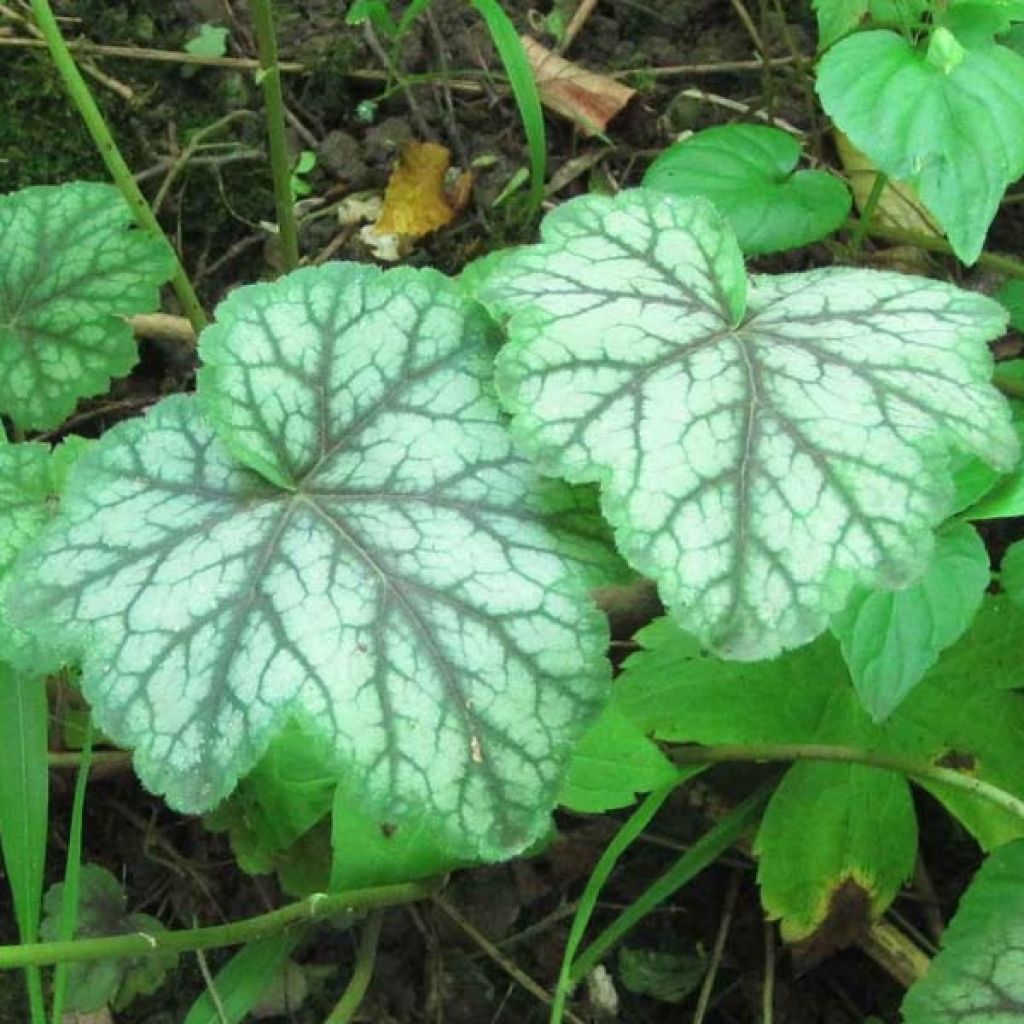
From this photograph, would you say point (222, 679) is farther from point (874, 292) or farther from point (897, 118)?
point (897, 118)

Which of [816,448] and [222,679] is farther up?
[816,448]

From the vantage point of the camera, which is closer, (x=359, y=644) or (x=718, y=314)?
(x=359, y=644)

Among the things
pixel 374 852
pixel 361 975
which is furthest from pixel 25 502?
pixel 361 975

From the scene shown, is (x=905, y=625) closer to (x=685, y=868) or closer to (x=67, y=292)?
(x=685, y=868)

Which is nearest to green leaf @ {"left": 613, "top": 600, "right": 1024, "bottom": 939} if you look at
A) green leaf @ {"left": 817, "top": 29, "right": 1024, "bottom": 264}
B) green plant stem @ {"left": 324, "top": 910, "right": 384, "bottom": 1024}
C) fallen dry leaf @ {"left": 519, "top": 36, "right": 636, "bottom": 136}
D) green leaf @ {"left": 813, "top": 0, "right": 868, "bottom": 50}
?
green plant stem @ {"left": 324, "top": 910, "right": 384, "bottom": 1024}

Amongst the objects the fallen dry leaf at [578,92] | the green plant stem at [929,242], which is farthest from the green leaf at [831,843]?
the fallen dry leaf at [578,92]

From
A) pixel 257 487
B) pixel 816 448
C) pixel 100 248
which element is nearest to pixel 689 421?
pixel 816 448
